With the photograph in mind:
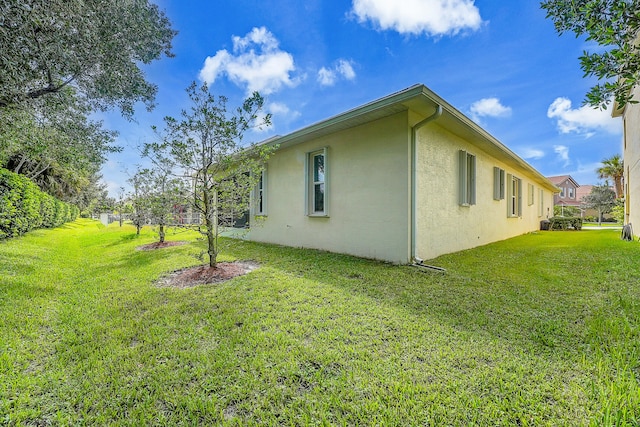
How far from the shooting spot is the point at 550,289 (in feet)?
12.6

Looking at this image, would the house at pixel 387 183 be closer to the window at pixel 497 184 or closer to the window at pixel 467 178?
the window at pixel 467 178

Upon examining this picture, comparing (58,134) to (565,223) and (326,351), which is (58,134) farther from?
(565,223)

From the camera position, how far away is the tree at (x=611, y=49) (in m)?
2.18

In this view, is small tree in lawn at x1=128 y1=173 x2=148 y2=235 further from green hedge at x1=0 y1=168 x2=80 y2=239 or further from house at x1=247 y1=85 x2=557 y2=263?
green hedge at x1=0 y1=168 x2=80 y2=239

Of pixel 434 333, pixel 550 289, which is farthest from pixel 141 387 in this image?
pixel 550 289

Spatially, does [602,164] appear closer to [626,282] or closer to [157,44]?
[626,282]

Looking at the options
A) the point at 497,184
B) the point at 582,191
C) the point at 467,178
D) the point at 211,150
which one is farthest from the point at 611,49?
the point at 582,191

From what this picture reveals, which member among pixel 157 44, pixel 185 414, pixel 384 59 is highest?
pixel 384 59

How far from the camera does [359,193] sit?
6.13m

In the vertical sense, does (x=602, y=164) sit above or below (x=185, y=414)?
above

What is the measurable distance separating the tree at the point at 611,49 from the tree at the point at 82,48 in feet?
22.0

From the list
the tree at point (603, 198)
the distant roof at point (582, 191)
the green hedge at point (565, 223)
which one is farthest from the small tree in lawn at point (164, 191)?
the distant roof at point (582, 191)

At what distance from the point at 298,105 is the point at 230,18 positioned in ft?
11.1

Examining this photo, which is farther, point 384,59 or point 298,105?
point 298,105
